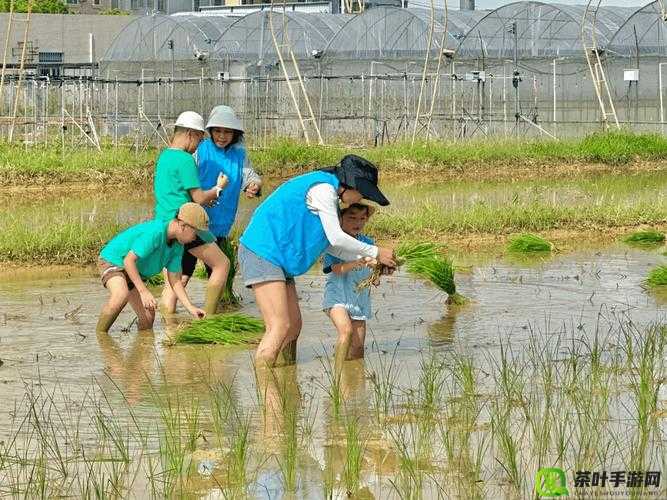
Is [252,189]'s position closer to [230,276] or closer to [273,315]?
[230,276]

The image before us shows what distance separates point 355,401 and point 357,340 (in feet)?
3.63

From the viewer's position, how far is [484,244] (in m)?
13.1

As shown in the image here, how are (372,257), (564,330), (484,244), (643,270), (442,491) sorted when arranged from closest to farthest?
(442,491), (372,257), (564,330), (643,270), (484,244)

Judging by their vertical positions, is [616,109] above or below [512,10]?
below

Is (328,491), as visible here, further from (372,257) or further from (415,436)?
(372,257)

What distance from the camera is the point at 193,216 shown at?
8227 mm

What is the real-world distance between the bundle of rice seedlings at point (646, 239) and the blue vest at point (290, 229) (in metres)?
6.94

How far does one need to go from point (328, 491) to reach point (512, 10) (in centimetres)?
2776

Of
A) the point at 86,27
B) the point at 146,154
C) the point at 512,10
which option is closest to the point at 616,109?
the point at 512,10

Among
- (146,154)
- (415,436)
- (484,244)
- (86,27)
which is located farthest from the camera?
(86,27)

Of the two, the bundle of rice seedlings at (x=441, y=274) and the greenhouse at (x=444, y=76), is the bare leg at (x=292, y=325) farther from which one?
the greenhouse at (x=444, y=76)

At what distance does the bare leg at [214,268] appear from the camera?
28.9ft

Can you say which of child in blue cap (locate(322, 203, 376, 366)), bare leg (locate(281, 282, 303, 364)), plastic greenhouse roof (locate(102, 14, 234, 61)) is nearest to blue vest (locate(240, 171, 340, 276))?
bare leg (locate(281, 282, 303, 364))

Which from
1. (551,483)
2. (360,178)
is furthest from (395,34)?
(551,483)
